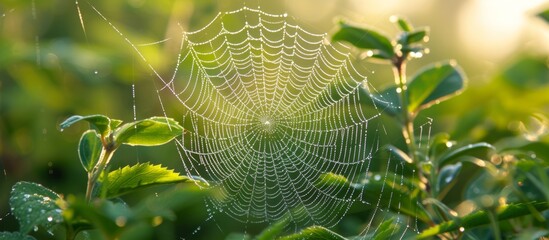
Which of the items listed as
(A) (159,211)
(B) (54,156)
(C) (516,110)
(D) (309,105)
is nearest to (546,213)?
(A) (159,211)

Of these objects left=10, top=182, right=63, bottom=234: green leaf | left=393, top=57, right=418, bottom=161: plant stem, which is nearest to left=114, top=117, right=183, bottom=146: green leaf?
left=10, top=182, right=63, bottom=234: green leaf

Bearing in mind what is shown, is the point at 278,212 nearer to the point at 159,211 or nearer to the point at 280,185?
the point at 280,185

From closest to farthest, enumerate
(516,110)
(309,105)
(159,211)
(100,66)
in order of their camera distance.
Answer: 1. (159,211)
2. (516,110)
3. (309,105)
4. (100,66)

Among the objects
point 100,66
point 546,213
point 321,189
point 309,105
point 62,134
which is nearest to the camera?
point 546,213

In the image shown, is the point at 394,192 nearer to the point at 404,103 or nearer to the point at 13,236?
the point at 404,103

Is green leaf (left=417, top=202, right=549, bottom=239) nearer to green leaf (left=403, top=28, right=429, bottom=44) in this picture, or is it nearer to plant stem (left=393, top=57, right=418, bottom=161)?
plant stem (left=393, top=57, right=418, bottom=161)

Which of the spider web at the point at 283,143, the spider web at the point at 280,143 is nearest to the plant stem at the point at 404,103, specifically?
the spider web at the point at 283,143

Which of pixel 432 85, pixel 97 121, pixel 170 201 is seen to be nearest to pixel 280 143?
pixel 432 85

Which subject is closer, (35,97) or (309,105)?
(309,105)
